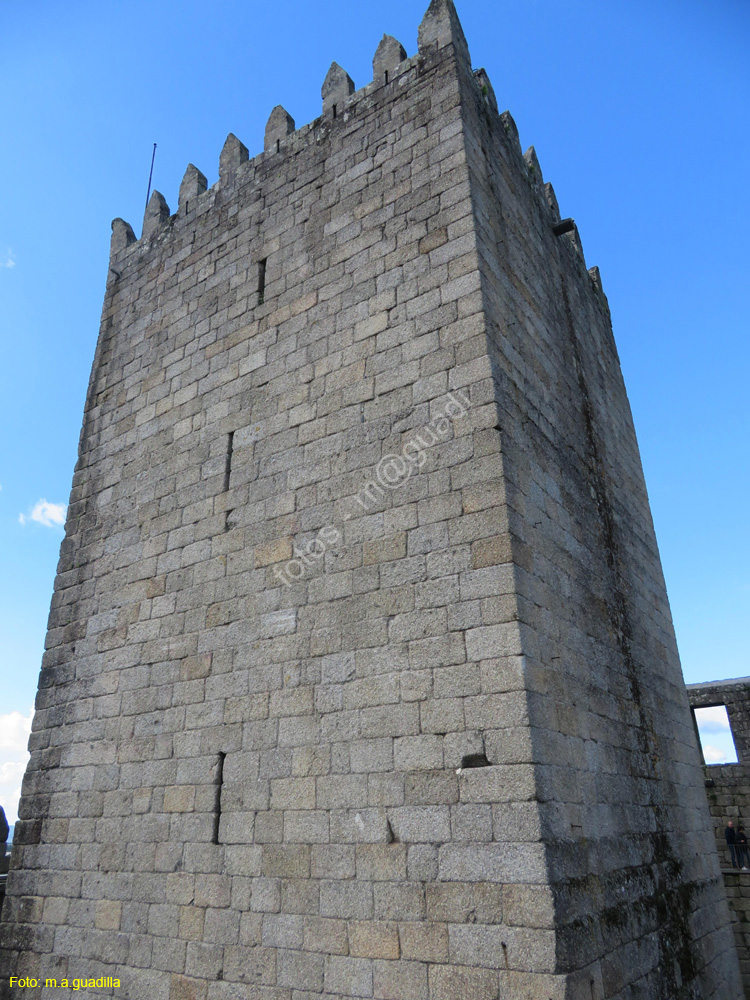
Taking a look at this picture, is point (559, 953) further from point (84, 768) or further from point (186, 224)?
point (186, 224)

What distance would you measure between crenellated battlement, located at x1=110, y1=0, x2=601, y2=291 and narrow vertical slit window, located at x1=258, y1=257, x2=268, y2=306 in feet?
3.78

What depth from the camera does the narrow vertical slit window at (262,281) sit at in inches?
248

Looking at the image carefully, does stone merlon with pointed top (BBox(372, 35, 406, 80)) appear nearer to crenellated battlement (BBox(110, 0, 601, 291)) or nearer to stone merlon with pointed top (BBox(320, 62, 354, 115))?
crenellated battlement (BBox(110, 0, 601, 291))

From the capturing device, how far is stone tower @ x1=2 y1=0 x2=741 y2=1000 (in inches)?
153

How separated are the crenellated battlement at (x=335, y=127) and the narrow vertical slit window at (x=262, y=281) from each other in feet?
3.78

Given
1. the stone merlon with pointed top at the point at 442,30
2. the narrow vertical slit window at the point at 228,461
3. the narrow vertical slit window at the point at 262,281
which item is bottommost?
the narrow vertical slit window at the point at 228,461

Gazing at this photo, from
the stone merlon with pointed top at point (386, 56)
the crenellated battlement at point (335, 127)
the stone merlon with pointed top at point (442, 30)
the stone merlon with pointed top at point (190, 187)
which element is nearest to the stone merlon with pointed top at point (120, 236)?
the crenellated battlement at point (335, 127)

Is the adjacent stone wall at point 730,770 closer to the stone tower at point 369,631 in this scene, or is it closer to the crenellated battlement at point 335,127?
the stone tower at point 369,631

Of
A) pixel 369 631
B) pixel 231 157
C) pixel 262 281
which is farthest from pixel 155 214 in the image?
pixel 369 631

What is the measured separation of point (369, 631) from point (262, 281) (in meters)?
3.54

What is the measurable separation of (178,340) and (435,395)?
3247 mm

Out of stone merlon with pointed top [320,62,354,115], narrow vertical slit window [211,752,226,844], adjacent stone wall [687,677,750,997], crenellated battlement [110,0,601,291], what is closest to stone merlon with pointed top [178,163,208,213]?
crenellated battlement [110,0,601,291]

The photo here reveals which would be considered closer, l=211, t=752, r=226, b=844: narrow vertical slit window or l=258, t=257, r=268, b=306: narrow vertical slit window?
l=211, t=752, r=226, b=844: narrow vertical slit window

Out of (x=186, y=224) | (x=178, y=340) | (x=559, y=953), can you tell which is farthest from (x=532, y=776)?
(x=186, y=224)
